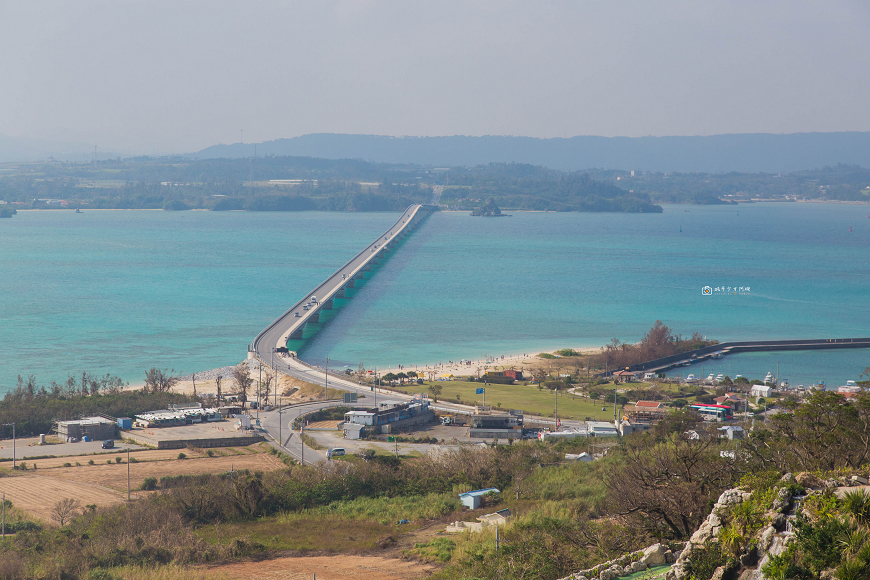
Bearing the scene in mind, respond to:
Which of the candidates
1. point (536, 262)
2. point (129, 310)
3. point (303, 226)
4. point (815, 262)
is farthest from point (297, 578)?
point (303, 226)

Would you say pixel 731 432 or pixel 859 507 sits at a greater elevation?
pixel 859 507

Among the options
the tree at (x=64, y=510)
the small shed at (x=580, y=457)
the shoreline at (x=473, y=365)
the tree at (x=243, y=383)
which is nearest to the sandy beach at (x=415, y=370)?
the shoreline at (x=473, y=365)

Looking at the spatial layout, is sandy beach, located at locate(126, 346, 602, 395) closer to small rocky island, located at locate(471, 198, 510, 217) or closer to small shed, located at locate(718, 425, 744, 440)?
small shed, located at locate(718, 425, 744, 440)

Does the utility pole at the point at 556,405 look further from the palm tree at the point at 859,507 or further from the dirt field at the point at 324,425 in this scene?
the palm tree at the point at 859,507

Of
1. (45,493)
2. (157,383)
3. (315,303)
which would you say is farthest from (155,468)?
(315,303)

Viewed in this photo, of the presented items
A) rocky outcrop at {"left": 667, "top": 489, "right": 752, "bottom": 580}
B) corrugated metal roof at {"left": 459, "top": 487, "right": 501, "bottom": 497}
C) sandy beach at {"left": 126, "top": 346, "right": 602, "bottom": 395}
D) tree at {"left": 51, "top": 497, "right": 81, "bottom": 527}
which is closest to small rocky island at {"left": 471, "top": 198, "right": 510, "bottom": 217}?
sandy beach at {"left": 126, "top": 346, "right": 602, "bottom": 395}

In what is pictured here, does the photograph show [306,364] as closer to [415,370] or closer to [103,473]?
[415,370]
